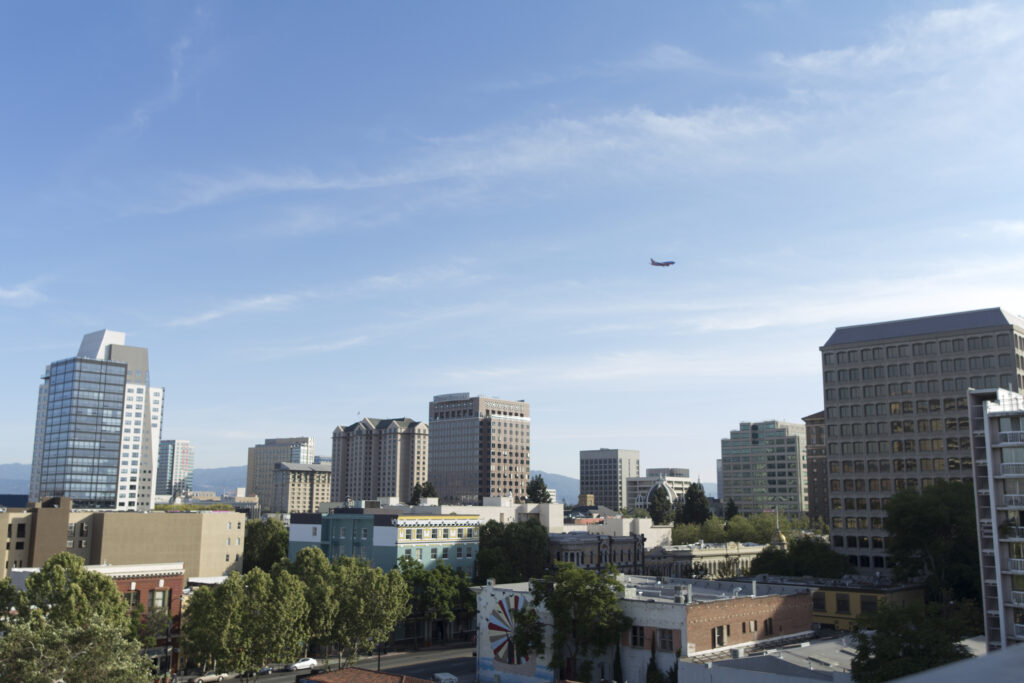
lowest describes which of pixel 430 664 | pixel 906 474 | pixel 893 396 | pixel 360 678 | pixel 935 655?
pixel 430 664

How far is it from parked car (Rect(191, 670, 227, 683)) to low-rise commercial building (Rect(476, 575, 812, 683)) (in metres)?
26.5

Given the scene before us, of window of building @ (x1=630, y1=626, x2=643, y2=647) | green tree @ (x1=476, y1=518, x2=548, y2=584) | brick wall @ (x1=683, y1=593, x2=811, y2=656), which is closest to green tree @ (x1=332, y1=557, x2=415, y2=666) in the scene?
green tree @ (x1=476, y1=518, x2=548, y2=584)

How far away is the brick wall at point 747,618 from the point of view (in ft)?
207

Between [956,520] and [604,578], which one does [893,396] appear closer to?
[956,520]

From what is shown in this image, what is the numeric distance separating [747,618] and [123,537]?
92.7 meters

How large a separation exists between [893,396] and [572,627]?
94.4m

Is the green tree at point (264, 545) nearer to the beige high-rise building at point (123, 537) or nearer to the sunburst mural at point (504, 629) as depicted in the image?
the beige high-rise building at point (123, 537)

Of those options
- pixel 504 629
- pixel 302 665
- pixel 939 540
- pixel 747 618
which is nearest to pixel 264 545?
pixel 302 665

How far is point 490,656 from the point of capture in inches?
2953

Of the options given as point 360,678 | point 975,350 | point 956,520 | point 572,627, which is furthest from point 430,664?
point 975,350

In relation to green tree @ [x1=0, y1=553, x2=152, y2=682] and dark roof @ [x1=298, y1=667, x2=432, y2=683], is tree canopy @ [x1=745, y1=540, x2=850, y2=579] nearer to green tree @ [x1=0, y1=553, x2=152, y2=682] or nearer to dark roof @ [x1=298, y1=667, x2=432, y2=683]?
dark roof @ [x1=298, y1=667, x2=432, y2=683]

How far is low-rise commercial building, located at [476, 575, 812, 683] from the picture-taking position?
63.3 meters

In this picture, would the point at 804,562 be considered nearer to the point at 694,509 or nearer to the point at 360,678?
the point at 694,509

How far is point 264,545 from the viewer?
449 ft
